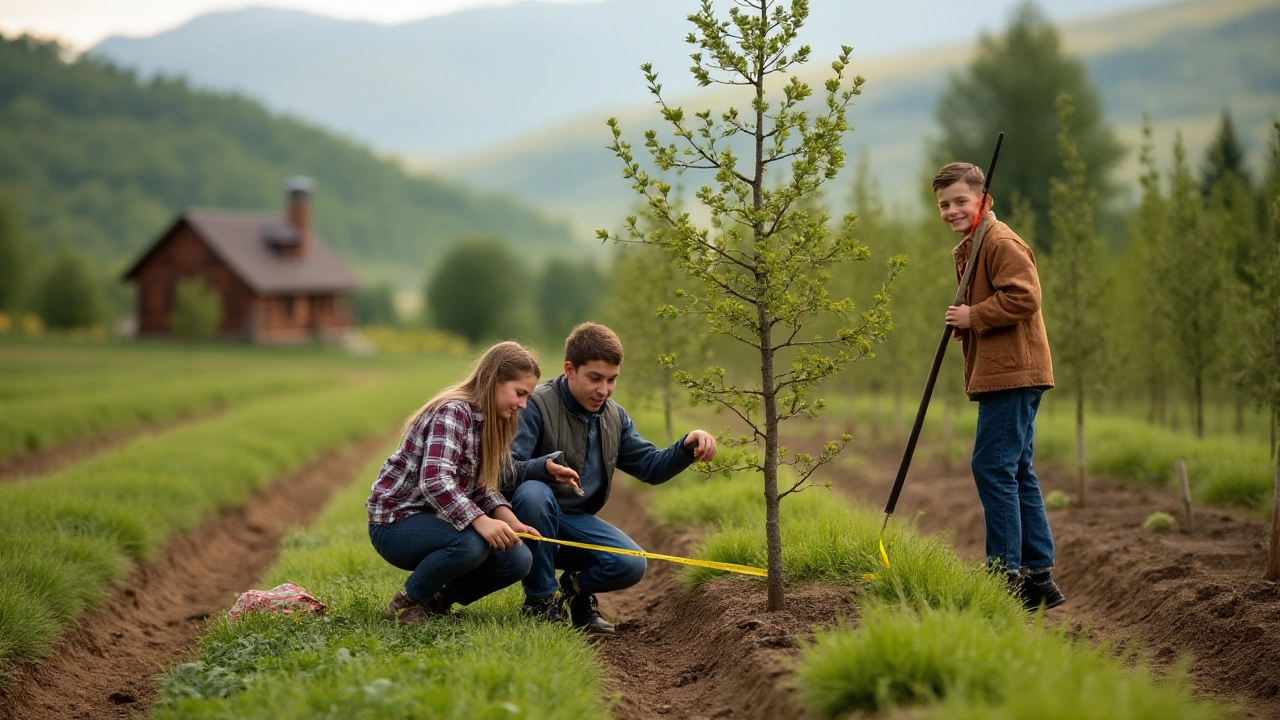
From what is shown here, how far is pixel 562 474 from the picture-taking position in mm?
6414

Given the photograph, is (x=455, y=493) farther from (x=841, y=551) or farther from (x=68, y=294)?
(x=68, y=294)

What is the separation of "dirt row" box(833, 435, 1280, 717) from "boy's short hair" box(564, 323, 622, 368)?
269cm

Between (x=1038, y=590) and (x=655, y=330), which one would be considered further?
(x=655, y=330)

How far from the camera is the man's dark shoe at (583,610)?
6.76 meters

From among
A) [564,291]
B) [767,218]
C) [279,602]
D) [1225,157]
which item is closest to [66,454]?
[279,602]

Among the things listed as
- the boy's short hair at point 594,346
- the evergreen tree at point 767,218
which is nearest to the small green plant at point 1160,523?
the evergreen tree at point 767,218

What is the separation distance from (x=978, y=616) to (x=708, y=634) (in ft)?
5.70

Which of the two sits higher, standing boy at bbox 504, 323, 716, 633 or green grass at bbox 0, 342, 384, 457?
standing boy at bbox 504, 323, 716, 633

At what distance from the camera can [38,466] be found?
1644 centimetres

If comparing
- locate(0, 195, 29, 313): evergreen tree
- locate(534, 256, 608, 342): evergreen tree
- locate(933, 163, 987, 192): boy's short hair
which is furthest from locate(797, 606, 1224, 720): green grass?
locate(534, 256, 608, 342): evergreen tree

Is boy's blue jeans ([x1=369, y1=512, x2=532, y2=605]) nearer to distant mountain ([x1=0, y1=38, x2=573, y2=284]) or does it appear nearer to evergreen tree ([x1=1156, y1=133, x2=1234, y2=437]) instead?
evergreen tree ([x1=1156, y1=133, x2=1234, y2=437])

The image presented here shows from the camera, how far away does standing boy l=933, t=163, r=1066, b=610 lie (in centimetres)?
648

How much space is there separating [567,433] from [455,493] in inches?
38.6

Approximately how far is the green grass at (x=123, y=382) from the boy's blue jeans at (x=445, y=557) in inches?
527
